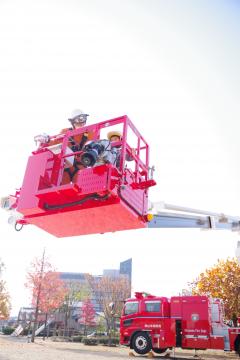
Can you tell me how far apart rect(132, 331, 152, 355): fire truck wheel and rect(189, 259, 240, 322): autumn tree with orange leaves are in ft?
44.2

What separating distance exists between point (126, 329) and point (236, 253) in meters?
8.84

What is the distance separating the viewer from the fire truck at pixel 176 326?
16.0 m

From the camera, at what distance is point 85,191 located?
19.0 ft

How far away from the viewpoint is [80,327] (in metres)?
57.8

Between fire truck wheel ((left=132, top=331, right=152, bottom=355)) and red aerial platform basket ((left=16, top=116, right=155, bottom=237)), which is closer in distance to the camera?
red aerial platform basket ((left=16, top=116, right=155, bottom=237))

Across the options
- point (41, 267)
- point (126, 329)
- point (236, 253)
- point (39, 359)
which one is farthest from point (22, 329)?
point (236, 253)

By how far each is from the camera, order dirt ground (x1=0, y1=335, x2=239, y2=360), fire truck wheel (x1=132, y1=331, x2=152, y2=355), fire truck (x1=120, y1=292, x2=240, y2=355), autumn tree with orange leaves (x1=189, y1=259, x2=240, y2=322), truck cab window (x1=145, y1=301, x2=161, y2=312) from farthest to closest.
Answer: autumn tree with orange leaves (x1=189, y1=259, x2=240, y2=322)
truck cab window (x1=145, y1=301, x2=161, y2=312)
fire truck wheel (x1=132, y1=331, x2=152, y2=355)
fire truck (x1=120, y1=292, x2=240, y2=355)
dirt ground (x1=0, y1=335, x2=239, y2=360)

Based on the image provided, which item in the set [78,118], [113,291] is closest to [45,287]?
[113,291]

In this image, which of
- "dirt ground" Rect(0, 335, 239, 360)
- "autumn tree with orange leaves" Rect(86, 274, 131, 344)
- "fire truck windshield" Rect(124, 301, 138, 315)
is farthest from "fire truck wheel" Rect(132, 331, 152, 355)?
"autumn tree with orange leaves" Rect(86, 274, 131, 344)

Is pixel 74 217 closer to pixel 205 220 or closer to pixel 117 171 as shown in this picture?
pixel 117 171

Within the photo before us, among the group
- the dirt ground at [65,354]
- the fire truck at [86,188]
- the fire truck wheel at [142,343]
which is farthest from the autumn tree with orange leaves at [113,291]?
the fire truck at [86,188]

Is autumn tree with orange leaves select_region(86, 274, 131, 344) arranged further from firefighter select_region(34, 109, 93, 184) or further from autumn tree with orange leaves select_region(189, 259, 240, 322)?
firefighter select_region(34, 109, 93, 184)

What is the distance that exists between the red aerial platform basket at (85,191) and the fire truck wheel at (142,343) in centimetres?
1180

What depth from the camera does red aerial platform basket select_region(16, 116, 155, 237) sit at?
5.75m
